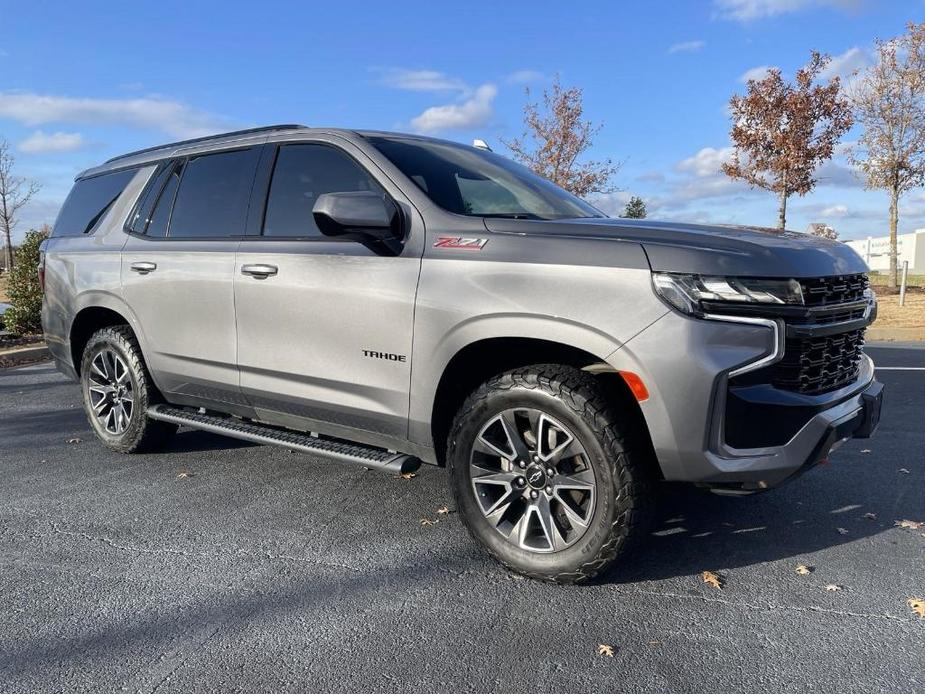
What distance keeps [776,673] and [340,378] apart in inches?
89.1

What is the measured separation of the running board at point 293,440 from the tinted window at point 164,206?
1.16m

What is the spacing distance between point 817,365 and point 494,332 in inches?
51.3

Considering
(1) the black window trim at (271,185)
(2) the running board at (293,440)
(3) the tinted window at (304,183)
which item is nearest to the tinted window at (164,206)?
(1) the black window trim at (271,185)

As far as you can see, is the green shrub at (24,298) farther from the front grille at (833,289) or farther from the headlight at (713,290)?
the front grille at (833,289)

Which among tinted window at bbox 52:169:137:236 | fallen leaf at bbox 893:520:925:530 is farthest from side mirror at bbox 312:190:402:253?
fallen leaf at bbox 893:520:925:530

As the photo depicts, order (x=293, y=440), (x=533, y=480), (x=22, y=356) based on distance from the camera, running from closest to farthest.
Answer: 1. (x=533, y=480)
2. (x=293, y=440)
3. (x=22, y=356)

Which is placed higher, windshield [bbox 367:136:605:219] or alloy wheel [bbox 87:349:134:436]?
windshield [bbox 367:136:605:219]

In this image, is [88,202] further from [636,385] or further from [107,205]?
[636,385]

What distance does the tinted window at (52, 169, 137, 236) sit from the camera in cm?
523

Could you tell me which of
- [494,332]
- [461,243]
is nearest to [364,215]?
[461,243]

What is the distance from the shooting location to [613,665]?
252 cm

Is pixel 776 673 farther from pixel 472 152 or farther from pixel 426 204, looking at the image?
pixel 472 152

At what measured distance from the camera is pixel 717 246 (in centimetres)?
280

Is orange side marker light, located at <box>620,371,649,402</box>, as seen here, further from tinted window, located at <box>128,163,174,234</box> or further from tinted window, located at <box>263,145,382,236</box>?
tinted window, located at <box>128,163,174,234</box>
